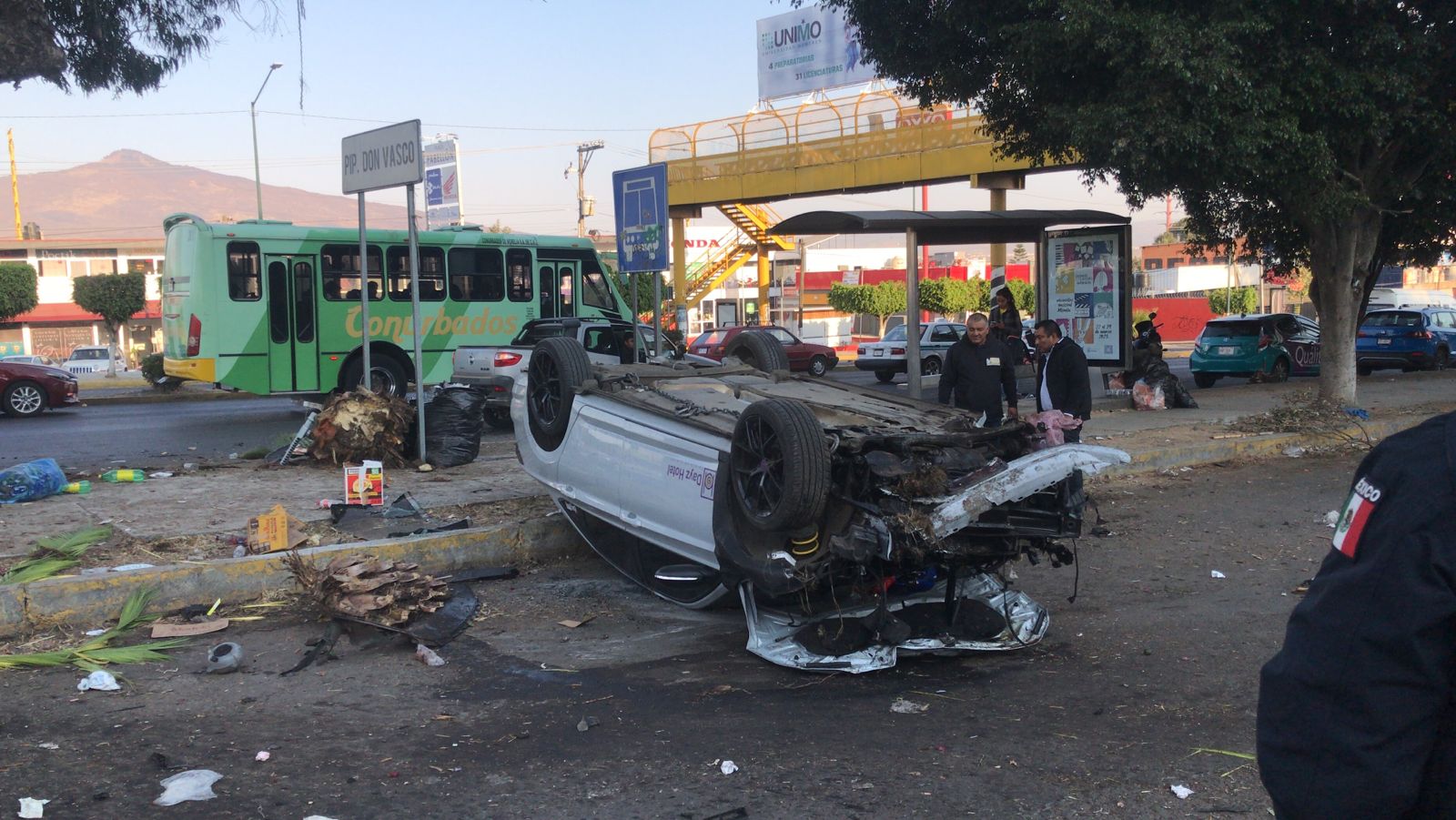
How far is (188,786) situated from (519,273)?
1636 centimetres

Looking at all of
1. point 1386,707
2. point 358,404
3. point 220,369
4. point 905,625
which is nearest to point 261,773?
point 905,625

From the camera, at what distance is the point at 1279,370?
2350 cm

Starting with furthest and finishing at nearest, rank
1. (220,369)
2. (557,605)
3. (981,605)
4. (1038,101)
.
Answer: (220,369) < (1038,101) < (557,605) < (981,605)

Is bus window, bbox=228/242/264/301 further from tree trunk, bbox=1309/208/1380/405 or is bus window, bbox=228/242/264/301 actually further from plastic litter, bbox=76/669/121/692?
tree trunk, bbox=1309/208/1380/405

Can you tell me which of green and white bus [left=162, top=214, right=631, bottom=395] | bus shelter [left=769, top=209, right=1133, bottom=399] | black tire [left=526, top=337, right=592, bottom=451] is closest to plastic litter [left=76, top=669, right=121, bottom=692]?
black tire [left=526, top=337, right=592, bottom=451]

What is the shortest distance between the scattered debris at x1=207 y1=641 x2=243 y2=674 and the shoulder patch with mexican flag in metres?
5.22

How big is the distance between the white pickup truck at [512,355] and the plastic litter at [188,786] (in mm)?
10491

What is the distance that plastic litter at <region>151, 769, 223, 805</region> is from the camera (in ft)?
13.4

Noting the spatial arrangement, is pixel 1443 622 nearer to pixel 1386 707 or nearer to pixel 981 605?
pixel 1386 707

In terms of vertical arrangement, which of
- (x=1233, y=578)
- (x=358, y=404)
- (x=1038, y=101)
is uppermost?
(x=1038, y=101)

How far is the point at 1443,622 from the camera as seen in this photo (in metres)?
1.59

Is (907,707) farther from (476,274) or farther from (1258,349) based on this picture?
(1258,349)

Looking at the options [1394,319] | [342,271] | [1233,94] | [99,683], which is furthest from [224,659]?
[1394,319]

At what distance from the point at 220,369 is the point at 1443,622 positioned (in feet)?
59.4
